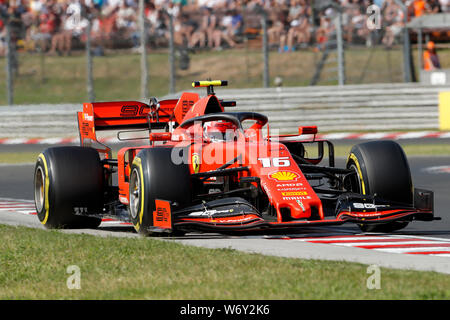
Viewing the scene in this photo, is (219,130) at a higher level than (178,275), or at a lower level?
higher

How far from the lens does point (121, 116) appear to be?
10961 mm

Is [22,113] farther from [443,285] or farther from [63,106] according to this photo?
[443,285]

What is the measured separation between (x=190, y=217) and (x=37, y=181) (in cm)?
238

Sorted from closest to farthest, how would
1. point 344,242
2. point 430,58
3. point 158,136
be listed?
1. point 344,242
2. point 158,136
3. point 430,58

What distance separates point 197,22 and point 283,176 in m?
17.3

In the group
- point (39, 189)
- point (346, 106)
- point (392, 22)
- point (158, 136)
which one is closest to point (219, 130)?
point (158, 136)

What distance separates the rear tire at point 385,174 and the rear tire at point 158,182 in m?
1.71

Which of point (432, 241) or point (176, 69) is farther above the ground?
point (176, 69)

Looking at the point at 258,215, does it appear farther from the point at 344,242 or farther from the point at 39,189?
the point at 39,189

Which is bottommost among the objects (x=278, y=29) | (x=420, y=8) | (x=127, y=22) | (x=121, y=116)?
(x=121, y=116)

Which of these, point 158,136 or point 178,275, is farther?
point 158,136

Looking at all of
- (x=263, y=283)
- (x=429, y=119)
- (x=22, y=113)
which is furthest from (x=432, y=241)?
(x=22, y=113)

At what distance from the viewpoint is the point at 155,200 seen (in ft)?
28.0

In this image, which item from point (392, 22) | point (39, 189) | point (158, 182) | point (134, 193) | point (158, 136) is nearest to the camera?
point (158, 182)
